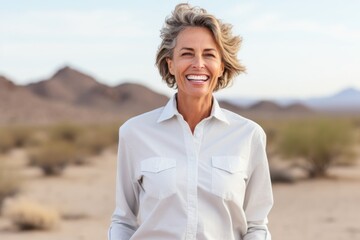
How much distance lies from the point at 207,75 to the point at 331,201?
1525cm

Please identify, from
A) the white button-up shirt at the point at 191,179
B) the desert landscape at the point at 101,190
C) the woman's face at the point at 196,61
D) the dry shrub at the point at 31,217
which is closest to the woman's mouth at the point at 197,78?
the woman's face at the point at 196,61

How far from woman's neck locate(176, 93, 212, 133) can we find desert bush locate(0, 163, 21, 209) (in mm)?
13545

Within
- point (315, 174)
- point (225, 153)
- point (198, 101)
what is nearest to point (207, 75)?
point (198, 101)

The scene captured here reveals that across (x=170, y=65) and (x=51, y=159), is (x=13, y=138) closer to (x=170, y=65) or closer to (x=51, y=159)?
(x=51, y=159)

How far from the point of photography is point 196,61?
116 inches

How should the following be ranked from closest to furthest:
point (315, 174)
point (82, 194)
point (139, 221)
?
point (139, 221)
point (82, 194)
point (315, 174)

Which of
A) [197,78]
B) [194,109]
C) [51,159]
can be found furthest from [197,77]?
[51,159]

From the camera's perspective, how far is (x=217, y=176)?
2.85 m

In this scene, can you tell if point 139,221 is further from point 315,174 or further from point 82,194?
point 315,174

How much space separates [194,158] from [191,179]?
0.29 ft

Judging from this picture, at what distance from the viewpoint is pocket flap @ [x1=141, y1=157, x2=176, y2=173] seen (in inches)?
113

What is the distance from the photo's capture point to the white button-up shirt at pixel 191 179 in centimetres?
285

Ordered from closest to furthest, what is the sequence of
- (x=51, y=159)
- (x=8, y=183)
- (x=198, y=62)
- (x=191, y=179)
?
1. (x=191, y=179)
2. (x=198, y=62)
3. (x=8, y=183)
4. (x=51, y=159)

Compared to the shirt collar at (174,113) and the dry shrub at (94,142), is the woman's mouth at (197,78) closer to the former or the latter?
the shirt collar at (174,113)
